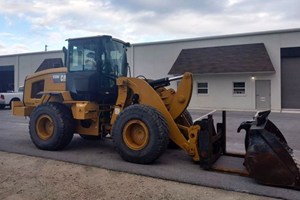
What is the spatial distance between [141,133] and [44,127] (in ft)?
9.61

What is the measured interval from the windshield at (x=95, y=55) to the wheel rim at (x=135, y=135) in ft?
6.02

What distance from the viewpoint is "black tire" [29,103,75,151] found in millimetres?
7496

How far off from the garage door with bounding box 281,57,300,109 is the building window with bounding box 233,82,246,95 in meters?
2.86

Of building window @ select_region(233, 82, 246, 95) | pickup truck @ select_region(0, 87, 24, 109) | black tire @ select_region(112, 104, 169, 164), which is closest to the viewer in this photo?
black tire @ select_region(112, 104, 169, 164)

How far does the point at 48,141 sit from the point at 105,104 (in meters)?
1.66

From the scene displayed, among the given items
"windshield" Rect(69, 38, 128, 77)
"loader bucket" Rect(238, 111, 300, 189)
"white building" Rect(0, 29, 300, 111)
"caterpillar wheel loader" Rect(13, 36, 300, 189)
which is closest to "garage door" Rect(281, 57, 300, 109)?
"white building" Rect(0, 29, 300, 111)

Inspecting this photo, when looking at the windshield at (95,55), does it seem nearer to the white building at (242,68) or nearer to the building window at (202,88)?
the white building at (242,68)

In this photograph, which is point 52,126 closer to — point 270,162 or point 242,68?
point 270,162

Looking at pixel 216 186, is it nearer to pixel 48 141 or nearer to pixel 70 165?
pixel 70 165

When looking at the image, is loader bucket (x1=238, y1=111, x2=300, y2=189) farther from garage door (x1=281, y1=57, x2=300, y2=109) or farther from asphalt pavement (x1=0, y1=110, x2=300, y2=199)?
garage door (x1=281, y1=57, x2=300, y2=109)

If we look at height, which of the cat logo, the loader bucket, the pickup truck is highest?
the cat logo

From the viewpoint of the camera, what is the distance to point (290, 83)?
75.7ft

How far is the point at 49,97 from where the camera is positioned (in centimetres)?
815

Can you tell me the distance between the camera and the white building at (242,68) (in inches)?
889
